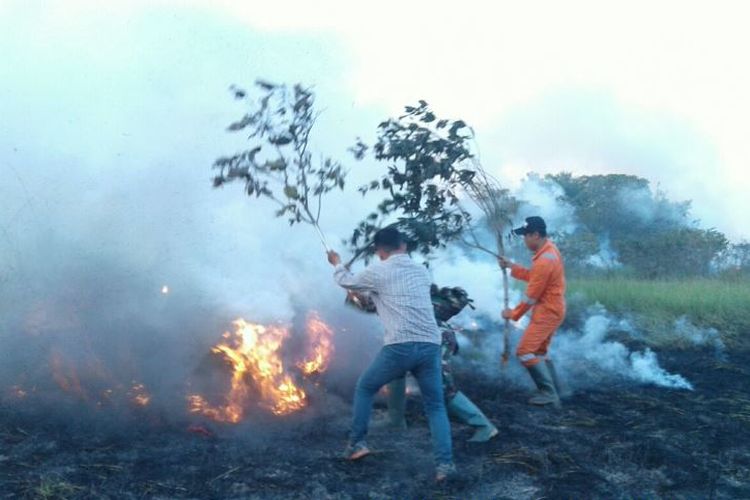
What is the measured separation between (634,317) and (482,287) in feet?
10.1

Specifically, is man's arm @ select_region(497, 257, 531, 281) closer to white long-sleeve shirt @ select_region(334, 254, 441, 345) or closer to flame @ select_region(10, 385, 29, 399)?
white long-sleeve shirt @ select_region(334, 254, 441, 345)

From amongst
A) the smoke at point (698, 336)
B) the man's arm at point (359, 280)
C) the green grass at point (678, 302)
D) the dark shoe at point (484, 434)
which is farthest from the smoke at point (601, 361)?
the man's arm at point (359, 280)

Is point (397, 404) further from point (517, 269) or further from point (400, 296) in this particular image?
point (517, 269)

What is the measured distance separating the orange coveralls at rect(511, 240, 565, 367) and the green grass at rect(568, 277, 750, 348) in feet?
14.9

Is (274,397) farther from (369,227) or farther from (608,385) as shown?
(608,385)

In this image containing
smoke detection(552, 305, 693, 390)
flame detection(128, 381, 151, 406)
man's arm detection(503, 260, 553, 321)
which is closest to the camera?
flame detection(128, 381, 151, 406)

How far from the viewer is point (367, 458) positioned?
5688 mm

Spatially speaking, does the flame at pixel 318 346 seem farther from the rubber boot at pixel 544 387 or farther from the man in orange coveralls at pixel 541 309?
the rubber boot at pixel 544 387

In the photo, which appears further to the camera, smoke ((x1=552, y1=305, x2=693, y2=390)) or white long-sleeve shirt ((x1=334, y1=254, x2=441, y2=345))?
smoke ((x1=552, y1=305, x2=693, y2=390))

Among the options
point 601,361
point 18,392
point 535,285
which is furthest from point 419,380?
point 601,361

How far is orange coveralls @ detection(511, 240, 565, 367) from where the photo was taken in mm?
7270

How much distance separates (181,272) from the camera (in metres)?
8.00

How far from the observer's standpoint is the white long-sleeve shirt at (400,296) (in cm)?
538

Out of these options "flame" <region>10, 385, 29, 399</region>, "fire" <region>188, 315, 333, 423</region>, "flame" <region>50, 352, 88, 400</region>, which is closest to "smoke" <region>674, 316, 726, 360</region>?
"fire" <region>188, 315, 333, 423</region>
